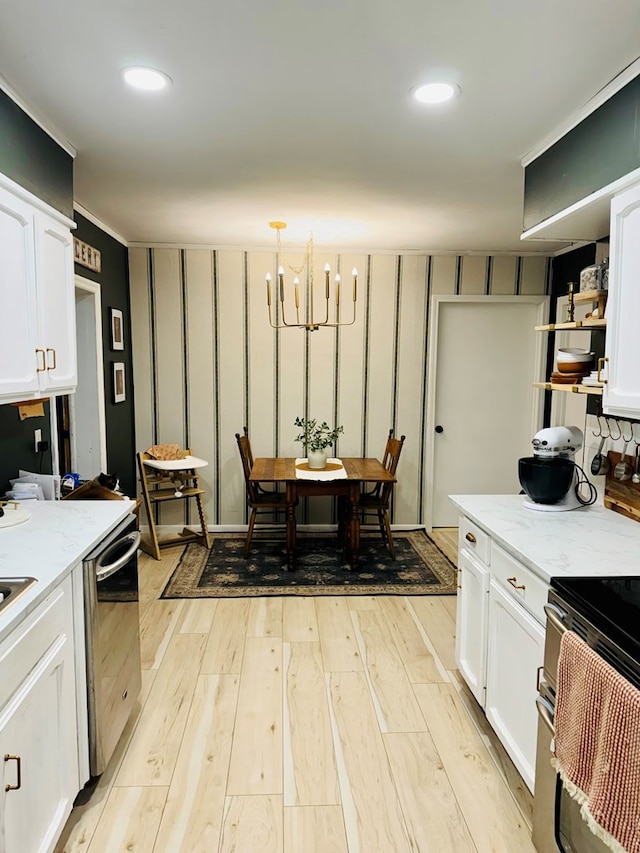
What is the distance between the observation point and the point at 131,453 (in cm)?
458

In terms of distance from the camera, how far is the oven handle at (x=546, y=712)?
1506 millimetres

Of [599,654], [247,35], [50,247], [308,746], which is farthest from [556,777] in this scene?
[50,247]

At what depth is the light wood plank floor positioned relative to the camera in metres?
1.73

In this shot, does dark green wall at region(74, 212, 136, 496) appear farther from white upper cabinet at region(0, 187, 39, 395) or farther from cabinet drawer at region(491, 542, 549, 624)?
cabinet drawer at region(491, 542, 549, 624)

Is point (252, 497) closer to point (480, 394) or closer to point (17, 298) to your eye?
point (480, 394)

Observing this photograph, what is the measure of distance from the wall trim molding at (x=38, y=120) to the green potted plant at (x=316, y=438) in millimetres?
2450

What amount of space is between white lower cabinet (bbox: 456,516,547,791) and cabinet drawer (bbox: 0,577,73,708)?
4.80 feet

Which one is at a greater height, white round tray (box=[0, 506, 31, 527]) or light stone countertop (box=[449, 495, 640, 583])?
white round tray (box=[0, 506, 31, 527])

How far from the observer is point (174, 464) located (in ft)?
13.8

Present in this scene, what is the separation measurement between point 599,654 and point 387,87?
1.90 metres

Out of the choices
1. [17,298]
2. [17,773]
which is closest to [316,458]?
[17,298]

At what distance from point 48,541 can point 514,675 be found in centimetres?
168

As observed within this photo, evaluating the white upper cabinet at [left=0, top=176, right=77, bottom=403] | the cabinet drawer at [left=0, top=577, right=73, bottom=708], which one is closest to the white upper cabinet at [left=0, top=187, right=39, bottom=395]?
the white upper cabinet at [left=0, top=176, right=77, bottom=403]

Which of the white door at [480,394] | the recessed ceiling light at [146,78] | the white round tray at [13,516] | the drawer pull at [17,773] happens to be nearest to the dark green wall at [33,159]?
the recessed ceiling light at [146,78]
